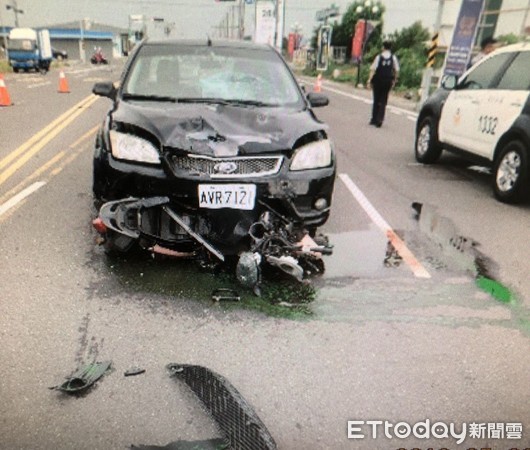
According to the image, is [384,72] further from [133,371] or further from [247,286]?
[133,371]

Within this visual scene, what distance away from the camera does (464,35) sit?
47.9 ft

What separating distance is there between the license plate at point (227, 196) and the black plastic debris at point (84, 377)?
1.30 metres

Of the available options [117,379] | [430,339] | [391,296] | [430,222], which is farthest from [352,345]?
[430,222]

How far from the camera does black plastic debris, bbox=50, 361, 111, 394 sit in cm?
251

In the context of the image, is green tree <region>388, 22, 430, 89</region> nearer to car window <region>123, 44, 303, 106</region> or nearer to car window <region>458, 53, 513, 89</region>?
car window <region>458, 53, 513, 89</region>

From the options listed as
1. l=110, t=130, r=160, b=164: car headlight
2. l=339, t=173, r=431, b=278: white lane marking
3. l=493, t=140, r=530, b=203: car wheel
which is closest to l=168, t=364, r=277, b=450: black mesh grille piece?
l=110, t=130, r=160, b=164: car headlight

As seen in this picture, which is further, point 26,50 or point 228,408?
point 26,50

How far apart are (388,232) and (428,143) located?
12.8ft

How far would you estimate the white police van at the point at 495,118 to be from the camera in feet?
19.6

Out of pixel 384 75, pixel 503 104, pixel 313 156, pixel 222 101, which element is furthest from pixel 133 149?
pixel 384 75

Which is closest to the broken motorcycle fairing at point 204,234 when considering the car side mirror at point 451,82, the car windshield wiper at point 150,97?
the car windshield wiper at point 150,97

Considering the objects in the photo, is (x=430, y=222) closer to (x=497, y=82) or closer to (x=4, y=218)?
(x=497, y=82)

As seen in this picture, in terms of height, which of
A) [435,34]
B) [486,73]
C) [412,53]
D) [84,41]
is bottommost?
[84,41]

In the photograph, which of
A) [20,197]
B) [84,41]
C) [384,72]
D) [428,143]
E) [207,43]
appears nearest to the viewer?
[207,43]
